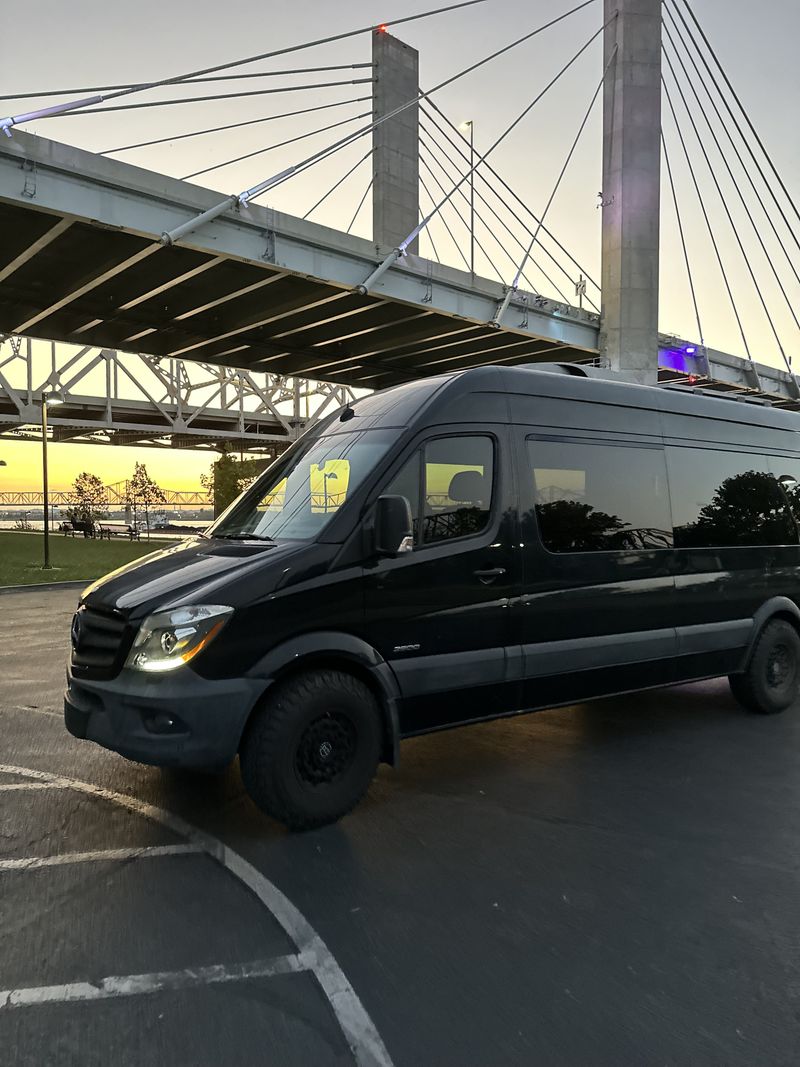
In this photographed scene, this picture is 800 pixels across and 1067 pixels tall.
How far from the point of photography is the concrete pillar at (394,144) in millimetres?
27797

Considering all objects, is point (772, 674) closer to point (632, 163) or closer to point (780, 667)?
point (780, 667)

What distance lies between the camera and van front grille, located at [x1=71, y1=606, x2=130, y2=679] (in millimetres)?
4062

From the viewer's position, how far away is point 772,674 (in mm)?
6562

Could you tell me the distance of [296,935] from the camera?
3158 millimetres

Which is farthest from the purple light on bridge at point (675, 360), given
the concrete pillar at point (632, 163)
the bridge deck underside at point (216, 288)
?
the concrete pillar at point (632, 163)

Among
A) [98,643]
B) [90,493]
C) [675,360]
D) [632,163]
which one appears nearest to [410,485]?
[98,643]

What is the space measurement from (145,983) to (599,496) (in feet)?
12.9

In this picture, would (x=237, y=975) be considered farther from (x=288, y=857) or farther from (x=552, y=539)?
(x=552, y=539)

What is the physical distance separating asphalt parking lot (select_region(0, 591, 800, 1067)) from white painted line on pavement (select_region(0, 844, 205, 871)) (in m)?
0.01

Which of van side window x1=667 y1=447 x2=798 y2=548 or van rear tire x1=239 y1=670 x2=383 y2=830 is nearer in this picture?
van rear tire x1=239 y1=670 x2=383 y2=830

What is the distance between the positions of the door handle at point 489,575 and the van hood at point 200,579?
3.58ft

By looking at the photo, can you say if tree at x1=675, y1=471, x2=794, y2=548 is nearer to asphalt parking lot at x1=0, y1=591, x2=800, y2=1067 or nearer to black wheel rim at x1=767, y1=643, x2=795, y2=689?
black wheel rim at x1=767, y1=643, x2=795, y2=689

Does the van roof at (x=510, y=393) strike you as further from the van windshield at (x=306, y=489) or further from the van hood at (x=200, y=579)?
the van hood at (x=200, y=579)

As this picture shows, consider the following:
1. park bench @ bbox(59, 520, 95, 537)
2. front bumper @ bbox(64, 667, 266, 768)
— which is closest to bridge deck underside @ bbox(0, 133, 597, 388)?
front bumper @ bbox(64, 667, 266, 768)
